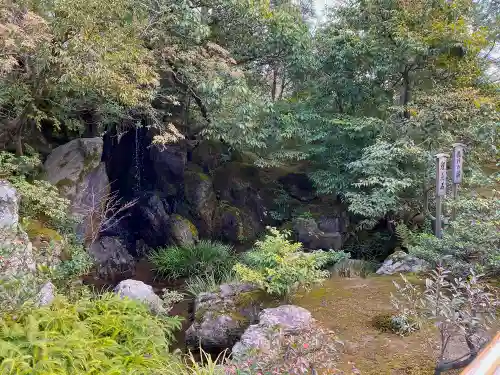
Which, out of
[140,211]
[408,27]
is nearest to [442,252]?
[408,27]

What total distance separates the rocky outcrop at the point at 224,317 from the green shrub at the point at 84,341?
1150mm

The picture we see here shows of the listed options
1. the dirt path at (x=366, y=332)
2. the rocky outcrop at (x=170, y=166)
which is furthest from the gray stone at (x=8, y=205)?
the rocky outcrop at (x=170, y=166)

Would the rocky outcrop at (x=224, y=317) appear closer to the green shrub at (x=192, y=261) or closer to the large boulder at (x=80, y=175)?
the green shrub at (x=192, y=261)

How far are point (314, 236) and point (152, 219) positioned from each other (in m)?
4.02

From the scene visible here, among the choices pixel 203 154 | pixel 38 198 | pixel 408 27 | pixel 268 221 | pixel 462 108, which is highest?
pixel 408 27

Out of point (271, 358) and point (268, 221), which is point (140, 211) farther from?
point (271, 358)

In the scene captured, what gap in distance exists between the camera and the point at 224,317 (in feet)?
15.2

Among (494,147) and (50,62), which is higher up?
(50,62)

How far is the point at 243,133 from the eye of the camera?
25.2ft

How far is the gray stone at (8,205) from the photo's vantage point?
15.1ft

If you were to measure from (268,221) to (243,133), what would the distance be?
2868 mm

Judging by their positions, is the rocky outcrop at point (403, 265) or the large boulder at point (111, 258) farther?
the large boulder at point (111, 258)

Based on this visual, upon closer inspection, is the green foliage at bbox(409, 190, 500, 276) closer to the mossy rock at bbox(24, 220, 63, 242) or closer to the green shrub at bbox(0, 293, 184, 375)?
the green shrub at bbox(0, 293, 184, 375)

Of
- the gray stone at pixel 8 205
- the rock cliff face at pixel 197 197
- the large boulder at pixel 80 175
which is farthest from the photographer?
the rock cliff face at pixel 197 197
